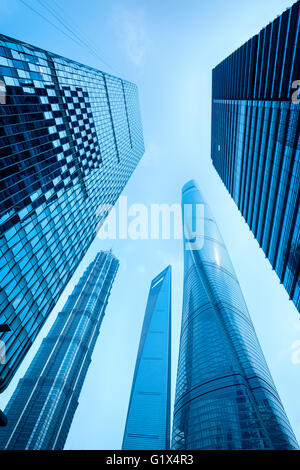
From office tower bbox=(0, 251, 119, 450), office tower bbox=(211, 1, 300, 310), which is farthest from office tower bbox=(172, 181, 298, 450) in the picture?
office tower bbox=(0, 251, 119, 450)

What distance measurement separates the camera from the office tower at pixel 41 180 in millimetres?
32919

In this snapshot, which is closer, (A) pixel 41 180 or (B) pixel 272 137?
(A) pixel 41 180

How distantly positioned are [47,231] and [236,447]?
206 ft

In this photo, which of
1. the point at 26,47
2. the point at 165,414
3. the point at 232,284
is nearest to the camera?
the point at 26,47

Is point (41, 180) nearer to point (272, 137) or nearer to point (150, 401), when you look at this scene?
point (272, 137)

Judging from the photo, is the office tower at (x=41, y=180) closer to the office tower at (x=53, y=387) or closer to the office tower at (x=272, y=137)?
the office tower at (x=272, y=137)

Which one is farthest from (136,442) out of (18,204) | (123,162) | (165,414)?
(18,204)

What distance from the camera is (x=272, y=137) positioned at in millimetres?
43750

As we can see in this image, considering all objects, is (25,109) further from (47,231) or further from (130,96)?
(130,96)

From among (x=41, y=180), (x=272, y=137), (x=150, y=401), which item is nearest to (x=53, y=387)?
(x=150, y=401)

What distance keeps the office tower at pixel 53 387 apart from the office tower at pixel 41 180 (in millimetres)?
127538

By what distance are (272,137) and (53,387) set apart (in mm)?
167871

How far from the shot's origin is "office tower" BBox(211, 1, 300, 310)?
37.2 meters

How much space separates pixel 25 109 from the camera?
36.8 metres
